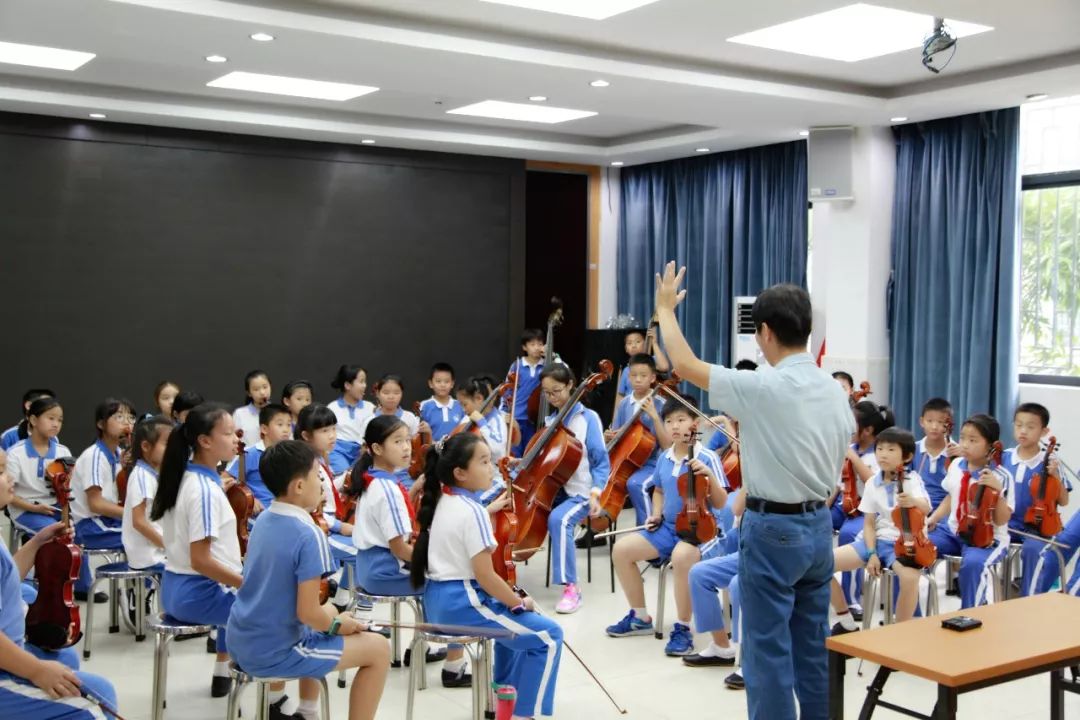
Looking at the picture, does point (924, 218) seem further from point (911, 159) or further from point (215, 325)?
point (215, 325)

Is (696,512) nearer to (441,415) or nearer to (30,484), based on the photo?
(441,415)

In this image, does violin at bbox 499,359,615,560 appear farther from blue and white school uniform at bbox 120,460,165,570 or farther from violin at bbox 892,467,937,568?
blue and white school uniform at bbox 120,460,165,570

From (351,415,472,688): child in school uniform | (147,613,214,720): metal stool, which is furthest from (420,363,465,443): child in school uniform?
(147,613,214,720): metal stool

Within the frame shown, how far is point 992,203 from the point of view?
6.91m

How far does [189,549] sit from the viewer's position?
10.9 feet

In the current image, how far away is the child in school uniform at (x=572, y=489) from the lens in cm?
497

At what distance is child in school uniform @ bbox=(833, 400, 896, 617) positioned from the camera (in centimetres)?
474

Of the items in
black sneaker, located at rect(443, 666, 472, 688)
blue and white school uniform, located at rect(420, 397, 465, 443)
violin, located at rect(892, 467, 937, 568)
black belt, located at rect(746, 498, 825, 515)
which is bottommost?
black sneaker, located at rect(443, 666, 472, 688)

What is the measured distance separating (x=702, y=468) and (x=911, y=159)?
13.1 feet

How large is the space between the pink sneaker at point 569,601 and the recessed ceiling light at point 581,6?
8.74 feet

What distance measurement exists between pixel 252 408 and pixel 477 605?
3145 mm

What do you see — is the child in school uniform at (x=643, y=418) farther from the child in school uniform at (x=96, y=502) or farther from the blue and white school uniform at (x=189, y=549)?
the blue and white school uniform at (x=189, y=549)

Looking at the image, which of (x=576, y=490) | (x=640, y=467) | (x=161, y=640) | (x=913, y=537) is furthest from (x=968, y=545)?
(x=161, y=640)

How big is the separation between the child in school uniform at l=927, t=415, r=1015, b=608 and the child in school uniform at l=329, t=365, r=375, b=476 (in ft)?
10.2
